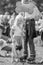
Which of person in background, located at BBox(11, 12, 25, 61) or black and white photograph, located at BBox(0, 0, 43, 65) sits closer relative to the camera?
black and white photograph, located at BBox(0, 0, 43, 65)

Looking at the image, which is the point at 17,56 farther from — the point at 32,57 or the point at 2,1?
the point at 2,1

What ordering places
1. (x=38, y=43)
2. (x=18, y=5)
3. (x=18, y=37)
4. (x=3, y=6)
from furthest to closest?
(x=3, y=6) → (x=38, y=43) → (x=18, y=37) → (x=18, y=5)

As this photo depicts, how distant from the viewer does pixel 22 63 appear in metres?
4.19

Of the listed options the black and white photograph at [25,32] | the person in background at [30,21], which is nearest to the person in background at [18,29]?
the black and white photograph at [25,32]

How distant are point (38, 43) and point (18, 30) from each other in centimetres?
268

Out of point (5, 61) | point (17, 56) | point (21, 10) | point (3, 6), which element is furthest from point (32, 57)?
point (3, 6)

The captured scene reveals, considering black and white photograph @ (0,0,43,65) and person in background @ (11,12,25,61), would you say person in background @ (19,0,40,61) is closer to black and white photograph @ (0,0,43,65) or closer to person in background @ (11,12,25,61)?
black and white photograph @ (0,0,43,65)

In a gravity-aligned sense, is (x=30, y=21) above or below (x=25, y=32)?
above

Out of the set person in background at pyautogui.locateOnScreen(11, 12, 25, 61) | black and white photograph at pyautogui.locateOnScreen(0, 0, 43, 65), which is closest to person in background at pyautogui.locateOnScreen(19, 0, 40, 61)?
black and white photograph at pyautogui.locateOnScreen(0, 0, 43, 65)

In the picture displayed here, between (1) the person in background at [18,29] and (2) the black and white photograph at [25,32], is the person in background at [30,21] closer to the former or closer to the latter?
(2) the black and white photograph at [25,32]

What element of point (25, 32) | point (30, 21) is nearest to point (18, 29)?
point (25, 32)

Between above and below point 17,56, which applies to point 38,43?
below

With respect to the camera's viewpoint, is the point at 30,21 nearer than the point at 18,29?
Yes

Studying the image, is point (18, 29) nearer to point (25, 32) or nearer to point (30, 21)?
point (25, 32)
